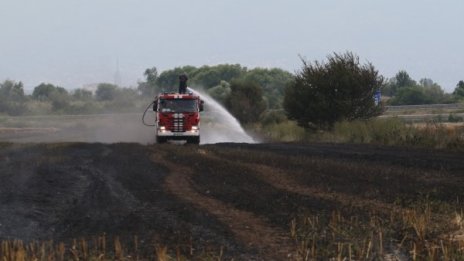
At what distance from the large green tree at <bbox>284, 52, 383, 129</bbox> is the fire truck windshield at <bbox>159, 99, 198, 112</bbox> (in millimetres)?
7133

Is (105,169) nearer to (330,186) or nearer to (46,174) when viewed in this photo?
(46,174)

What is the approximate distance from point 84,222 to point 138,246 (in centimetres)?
215

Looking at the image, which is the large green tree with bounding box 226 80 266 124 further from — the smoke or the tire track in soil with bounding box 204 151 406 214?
the tire track in soil with bounding box 204 151 406 214

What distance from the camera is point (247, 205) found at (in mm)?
12148

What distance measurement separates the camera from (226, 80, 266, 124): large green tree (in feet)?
195

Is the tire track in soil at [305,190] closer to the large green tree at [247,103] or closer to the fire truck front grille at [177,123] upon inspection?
the fire truck front grille at [177,123]

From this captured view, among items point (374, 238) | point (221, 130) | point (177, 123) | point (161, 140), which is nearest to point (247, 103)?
point (221, 130)

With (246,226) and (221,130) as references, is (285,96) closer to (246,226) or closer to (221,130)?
(221,130)

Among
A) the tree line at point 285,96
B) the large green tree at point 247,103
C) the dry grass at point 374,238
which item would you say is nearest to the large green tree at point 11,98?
the tree line at point 285,96

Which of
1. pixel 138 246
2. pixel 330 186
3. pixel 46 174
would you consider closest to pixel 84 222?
pixel 138 246

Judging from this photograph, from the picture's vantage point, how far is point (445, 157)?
69.9 feet

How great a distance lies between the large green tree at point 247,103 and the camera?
59.6 metres

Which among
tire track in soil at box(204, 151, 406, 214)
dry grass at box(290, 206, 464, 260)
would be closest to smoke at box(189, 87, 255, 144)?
tire track in soil at box(204, 151, 406, 214)

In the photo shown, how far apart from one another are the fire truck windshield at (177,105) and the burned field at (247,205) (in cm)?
1234
